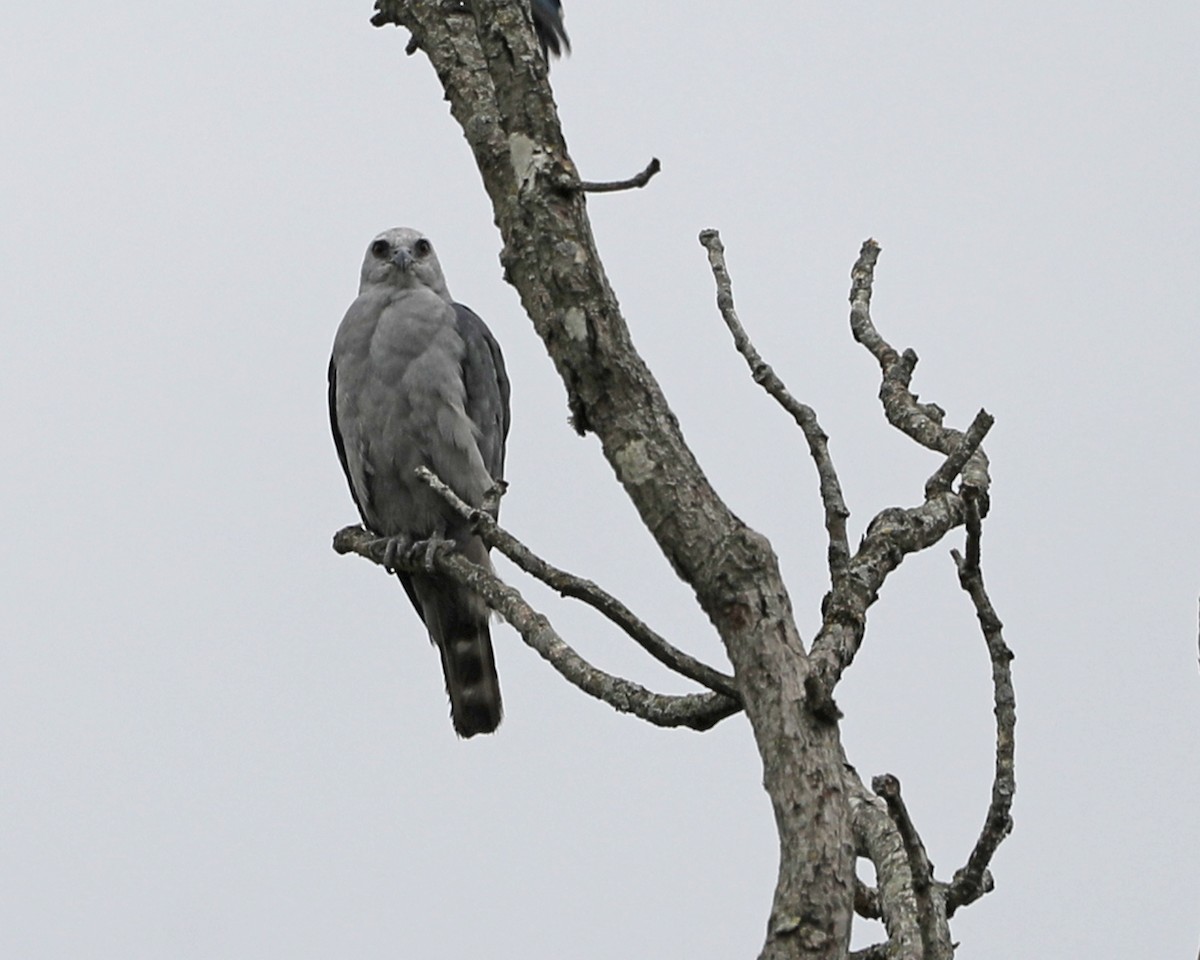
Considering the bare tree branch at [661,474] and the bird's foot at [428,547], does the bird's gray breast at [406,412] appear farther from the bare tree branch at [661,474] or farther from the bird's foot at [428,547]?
the bare tree branch at [661,474]

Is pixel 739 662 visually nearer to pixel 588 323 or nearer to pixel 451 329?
pixel 588 323

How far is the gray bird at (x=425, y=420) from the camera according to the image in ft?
24.8

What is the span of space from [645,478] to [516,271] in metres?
0.50

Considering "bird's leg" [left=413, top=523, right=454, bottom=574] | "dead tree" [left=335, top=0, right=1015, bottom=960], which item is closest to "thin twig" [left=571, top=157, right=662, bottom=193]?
"dead tree" [left=335, top=0, right=1015, bottom=960]

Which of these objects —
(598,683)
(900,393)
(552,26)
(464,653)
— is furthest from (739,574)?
(552,26)

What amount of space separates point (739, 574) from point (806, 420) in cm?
72

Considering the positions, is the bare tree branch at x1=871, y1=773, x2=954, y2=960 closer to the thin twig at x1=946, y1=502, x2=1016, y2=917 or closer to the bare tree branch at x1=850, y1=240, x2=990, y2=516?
the thin twig at x1=946, y1=502, x2=1016, y2=917

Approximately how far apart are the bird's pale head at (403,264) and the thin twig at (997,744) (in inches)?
195

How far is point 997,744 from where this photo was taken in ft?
11.2

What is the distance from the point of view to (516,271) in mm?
3154

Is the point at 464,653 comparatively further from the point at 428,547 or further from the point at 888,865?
the point at 888,865

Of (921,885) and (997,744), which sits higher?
(997,744)

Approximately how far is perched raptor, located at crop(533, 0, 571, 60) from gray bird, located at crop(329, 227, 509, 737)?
1.18 m

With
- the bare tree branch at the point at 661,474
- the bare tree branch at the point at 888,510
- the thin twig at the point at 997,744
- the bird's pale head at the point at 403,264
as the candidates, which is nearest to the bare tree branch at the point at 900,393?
the bare tree branch at the point at 888,510
